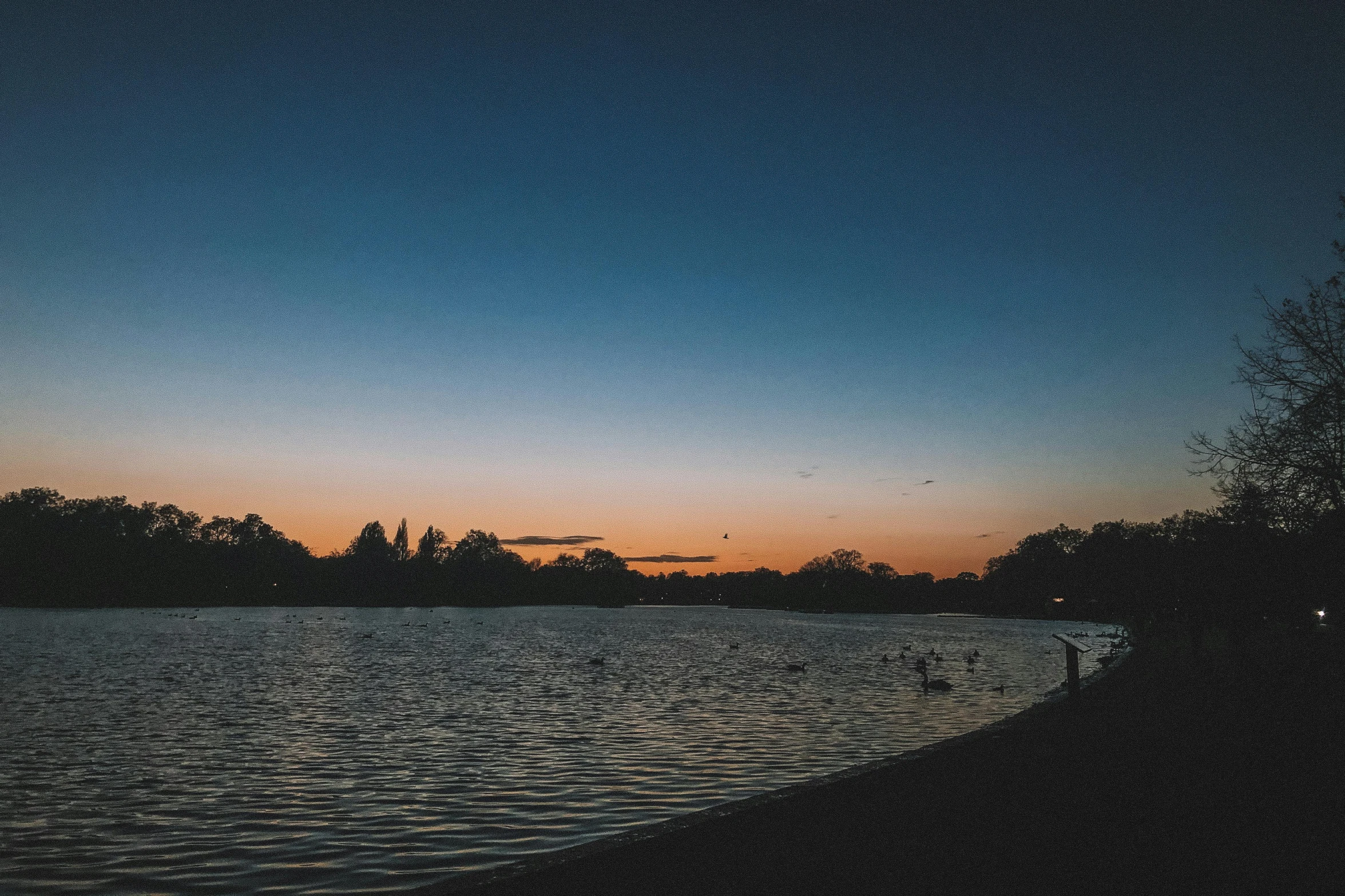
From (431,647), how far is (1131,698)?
175 feet

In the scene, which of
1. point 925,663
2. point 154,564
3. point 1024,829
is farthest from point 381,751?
point 154,564

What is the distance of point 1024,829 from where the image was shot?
28.6ft

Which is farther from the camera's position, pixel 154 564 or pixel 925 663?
pixel 154 564

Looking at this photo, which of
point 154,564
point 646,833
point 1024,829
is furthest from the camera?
point 154,564

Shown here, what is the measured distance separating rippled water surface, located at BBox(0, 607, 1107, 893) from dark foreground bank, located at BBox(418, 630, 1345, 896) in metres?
4.14

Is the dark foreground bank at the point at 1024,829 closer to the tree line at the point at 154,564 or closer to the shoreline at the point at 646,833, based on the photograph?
the shoreline at the point at 646,833

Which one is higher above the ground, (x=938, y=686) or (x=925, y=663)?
(x=925, y=663)

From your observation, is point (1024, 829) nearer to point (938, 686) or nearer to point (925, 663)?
point (938, 686)

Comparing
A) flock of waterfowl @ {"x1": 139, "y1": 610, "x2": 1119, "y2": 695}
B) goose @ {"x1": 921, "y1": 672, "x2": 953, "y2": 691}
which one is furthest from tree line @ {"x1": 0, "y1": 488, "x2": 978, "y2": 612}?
goose @ {"x1": 921, "y1": 672, "x2": 953, "y2": 691}

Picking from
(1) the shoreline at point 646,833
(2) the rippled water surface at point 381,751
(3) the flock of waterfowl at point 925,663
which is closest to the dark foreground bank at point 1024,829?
(1) the shoreline at point 646,833

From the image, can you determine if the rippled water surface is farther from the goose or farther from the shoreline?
the shoreline

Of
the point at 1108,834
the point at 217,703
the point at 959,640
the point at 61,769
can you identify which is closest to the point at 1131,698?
the point at 1108,834

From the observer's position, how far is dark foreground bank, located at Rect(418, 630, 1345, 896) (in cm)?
696

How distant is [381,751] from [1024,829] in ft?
50.0
